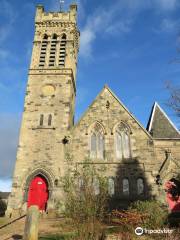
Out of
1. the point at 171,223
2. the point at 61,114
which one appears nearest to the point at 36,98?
the point at 61,114

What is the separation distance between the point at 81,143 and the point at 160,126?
7.54 metres

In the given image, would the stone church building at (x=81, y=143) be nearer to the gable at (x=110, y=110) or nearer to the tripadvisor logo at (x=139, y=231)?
the gable at (x=110, y=110)

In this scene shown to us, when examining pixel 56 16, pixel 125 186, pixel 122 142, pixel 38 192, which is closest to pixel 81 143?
pixel 122 142

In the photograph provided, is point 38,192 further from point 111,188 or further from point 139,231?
point 139,231

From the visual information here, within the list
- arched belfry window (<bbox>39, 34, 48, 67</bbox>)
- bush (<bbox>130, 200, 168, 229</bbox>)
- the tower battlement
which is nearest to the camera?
bush (<bbox>130, 200, 168, 229</bbox>)

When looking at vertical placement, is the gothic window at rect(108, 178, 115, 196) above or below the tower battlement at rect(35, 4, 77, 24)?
below

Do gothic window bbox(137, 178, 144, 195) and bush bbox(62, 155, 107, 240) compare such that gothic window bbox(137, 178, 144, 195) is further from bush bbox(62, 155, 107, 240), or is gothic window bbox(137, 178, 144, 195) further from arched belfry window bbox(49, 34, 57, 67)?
arched belfry window bbox(49, 34, 57, 67)

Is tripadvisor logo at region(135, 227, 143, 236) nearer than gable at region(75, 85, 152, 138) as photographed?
Yes

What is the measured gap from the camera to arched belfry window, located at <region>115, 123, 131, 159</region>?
2314 cm

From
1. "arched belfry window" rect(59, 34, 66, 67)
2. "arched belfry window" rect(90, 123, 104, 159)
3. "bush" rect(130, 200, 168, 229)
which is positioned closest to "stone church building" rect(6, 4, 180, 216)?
"arched belfry window" rect(90, 123, 104, 159)

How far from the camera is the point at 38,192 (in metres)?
22.0

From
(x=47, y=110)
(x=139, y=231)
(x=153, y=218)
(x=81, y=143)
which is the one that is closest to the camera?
(x=139, y=231)

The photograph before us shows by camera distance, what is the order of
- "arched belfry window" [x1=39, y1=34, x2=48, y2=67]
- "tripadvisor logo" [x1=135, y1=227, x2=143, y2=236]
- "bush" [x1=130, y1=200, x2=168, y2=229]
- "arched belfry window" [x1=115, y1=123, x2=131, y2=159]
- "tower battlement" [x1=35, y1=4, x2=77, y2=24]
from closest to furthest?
1. "tripadvisor logo" [x1=135, y1=227, x2=143, y2=236]
2. "bush" [x1=130, y1=200, x2=168, y2=229]
3. "arched belfry window" [x1=115, y1=123, x2=131, y2=159]
4. "arched belfry window" [x1=39, y1=34, x2=48, y2=67]
5. "tower battlement" [x1=35, y1=4, x2=77, y2=24]

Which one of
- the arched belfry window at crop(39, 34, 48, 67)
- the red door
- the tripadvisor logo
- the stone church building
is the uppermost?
the arched belfry window at crop(39, 34, 48, 67)
